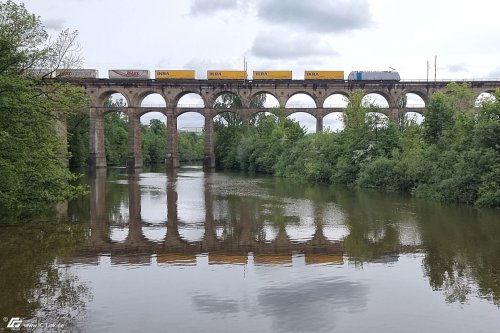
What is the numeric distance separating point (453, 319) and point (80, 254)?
9.99 meters

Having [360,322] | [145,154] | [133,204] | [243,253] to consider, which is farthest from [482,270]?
[145,154]

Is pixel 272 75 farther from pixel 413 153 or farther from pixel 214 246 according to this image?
pixel 214 246

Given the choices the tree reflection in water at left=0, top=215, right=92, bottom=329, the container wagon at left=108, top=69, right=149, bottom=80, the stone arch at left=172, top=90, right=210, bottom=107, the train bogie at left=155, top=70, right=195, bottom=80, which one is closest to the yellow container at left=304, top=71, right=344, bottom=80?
the stone arch at left=172, top=90, right=210, bottom=107

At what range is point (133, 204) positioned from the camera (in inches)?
1080

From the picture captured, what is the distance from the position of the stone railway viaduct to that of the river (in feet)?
152

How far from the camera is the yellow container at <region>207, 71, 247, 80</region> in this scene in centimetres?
6969

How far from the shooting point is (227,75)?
70125mm

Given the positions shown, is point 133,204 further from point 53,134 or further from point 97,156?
point 97,156

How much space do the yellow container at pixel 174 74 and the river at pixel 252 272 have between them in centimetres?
4824

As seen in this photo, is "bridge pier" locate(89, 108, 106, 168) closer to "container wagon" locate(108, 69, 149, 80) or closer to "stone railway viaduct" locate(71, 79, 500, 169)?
"stone railway viaduct" locate(71, 79, 500, 169)

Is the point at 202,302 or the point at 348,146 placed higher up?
the point at 348,146

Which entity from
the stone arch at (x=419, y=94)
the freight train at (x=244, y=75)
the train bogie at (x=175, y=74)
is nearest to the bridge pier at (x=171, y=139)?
the train bogie at (x=175, y=74)

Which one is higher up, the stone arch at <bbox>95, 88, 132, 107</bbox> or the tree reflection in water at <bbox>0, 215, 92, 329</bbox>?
the stone arch at <bbox>95, 88, 132, 107</bbox>

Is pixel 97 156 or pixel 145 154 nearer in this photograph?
pixel 97 156
